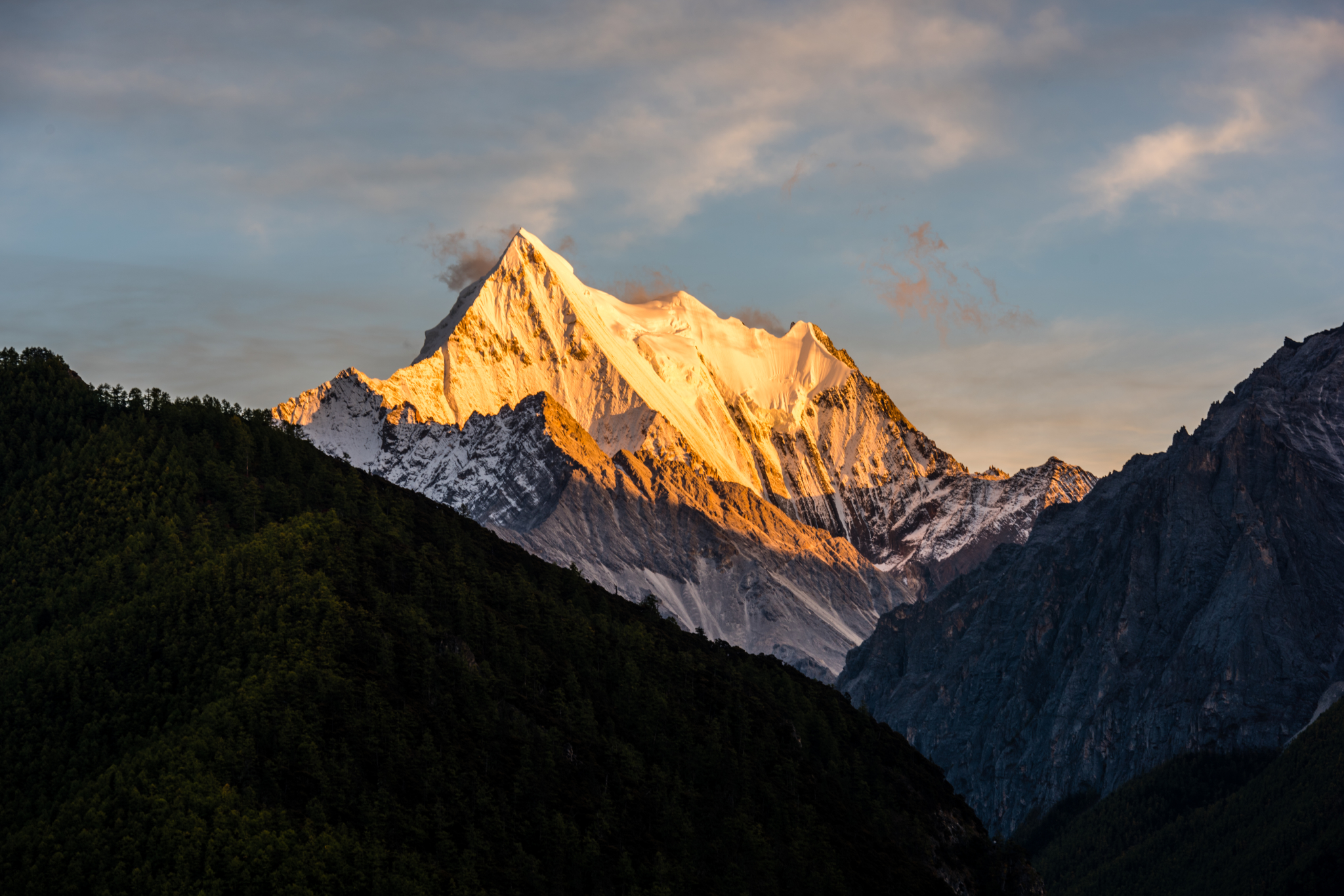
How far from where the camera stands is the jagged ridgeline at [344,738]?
414 feet

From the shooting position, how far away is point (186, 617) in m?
159

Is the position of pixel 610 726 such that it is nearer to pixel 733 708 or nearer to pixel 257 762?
pixel 733 708

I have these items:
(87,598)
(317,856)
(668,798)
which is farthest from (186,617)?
(668,798)

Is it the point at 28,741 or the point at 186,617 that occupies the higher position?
the point at 186,617

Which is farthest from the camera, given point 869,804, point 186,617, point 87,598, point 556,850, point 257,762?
point 869,804

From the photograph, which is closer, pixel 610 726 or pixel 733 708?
pixel 610 726

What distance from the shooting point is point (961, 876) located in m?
195

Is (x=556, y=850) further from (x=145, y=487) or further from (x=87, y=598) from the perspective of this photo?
(x=145, y=487)

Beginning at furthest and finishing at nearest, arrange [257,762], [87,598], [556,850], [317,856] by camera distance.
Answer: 1. [87,598]
2. [556,850]
3. [257,762]
4. [317,856]

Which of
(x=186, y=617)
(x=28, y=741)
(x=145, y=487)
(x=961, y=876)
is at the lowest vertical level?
(x=961, y=876)

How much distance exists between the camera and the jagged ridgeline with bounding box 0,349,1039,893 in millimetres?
126188

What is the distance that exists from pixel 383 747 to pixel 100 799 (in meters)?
28.0

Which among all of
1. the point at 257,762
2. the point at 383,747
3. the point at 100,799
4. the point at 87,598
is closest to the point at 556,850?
the point at 383,747

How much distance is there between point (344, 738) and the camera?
473ft
